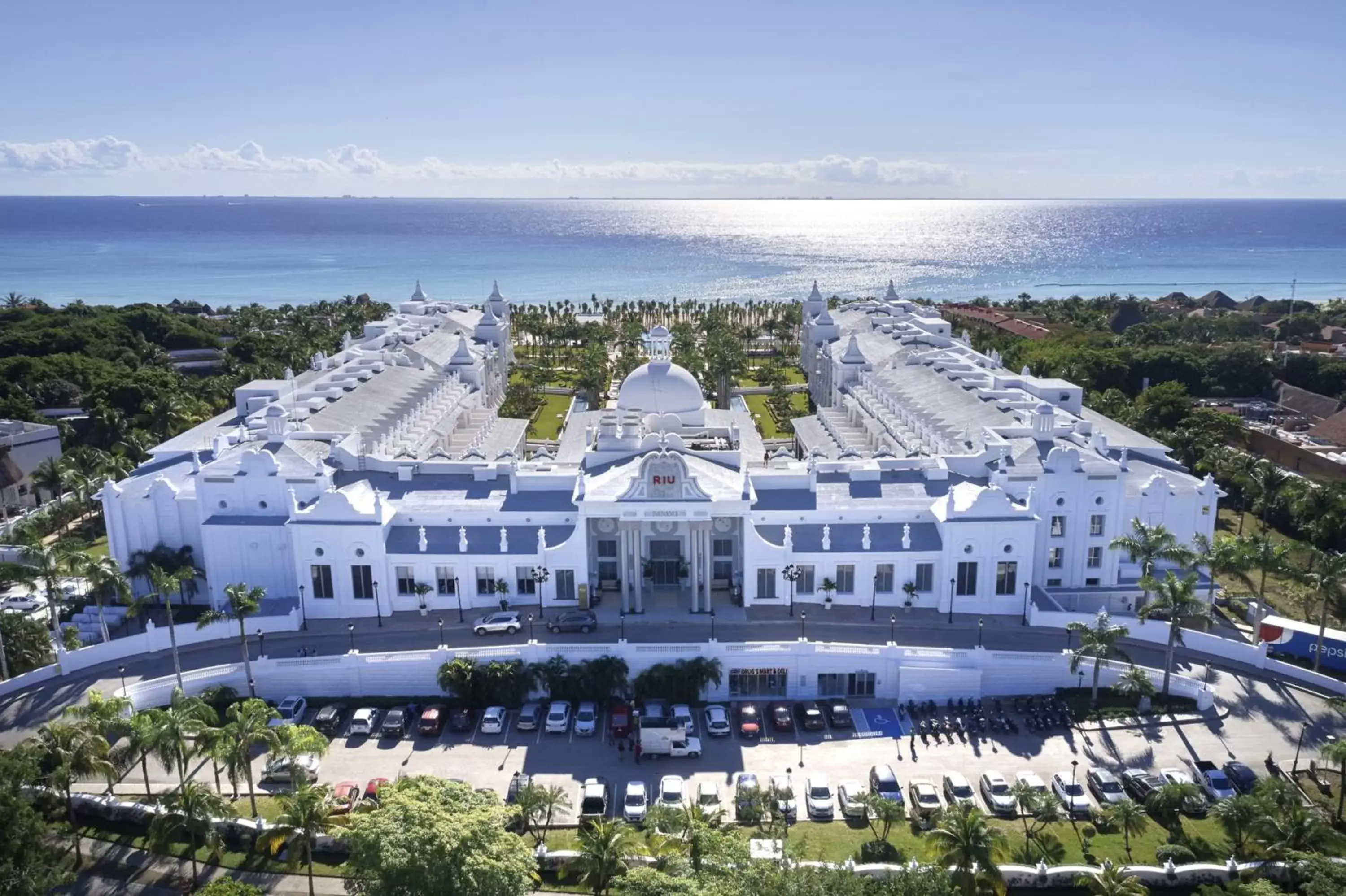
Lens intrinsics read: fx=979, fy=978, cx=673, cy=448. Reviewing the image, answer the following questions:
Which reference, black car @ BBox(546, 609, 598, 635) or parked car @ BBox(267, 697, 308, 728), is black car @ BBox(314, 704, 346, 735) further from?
black car @ BBox(546, 609, 598, 635)

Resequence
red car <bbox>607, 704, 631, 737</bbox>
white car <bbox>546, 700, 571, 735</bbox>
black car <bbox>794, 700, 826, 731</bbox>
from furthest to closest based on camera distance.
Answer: black car <bbox>794, 700, 826, 731</bbox> < white car <bbox>546, 700, 571, 735</bbox> < red car <bbox>607, 704, 631, 737</bbox>

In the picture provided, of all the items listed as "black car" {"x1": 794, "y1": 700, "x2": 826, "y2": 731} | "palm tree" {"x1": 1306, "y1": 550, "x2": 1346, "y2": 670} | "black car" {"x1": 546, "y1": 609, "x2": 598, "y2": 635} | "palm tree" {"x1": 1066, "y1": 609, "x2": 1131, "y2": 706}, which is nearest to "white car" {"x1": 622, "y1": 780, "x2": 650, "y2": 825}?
"black car" {"x1": 794, "y1": 700, "x2": 826, "y2": 731}

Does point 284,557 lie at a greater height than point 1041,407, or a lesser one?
lesser

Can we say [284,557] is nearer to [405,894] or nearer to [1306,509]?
[405,894]

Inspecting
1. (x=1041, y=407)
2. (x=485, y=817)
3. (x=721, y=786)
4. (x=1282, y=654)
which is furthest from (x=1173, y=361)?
(x=485, y=817)

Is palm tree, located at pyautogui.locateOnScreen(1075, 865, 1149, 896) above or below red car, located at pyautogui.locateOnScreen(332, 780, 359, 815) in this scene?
above

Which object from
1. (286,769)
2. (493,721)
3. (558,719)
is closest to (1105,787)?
(558,719)

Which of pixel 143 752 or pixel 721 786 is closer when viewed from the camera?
pixel 143 752

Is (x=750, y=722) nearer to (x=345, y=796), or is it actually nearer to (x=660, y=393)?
(x=345, y=796)
